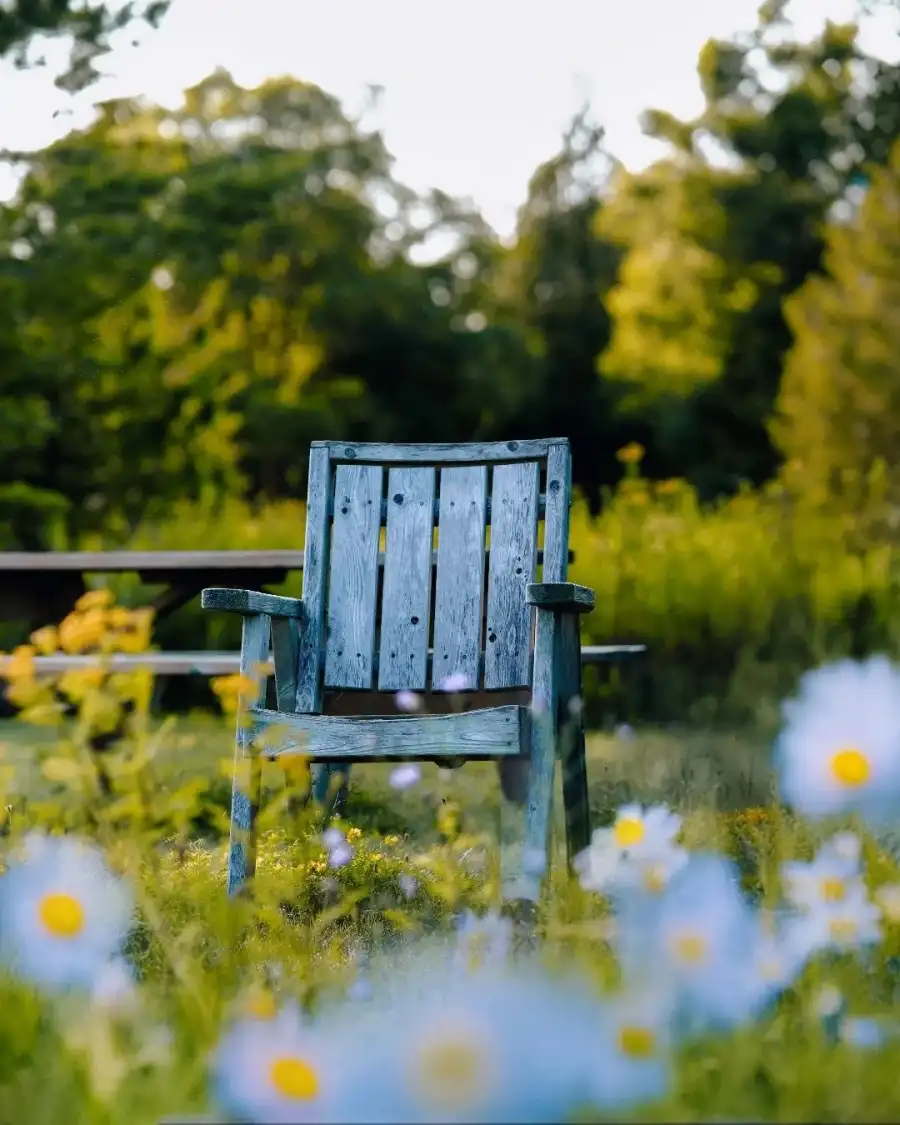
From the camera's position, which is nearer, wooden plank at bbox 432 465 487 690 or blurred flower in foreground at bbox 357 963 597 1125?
blurred flower in foreground at bbox 357 963 597 1125

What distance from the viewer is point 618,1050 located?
2.89 feet

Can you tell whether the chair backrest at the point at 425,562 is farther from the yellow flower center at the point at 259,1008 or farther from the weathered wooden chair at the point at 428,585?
the yellow flower center at the point at 259,1008

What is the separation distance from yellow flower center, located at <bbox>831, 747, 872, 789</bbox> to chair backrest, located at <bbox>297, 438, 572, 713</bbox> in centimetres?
192

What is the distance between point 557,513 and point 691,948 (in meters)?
2.05

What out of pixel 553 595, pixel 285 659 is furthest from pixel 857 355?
pixel 553 595

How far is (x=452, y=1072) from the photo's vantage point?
0.80 meters

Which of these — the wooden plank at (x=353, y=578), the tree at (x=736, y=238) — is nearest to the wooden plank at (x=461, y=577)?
the wooden plank at (x=353, y=578)

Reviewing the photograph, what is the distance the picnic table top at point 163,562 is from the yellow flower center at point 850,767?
3208 millimetres

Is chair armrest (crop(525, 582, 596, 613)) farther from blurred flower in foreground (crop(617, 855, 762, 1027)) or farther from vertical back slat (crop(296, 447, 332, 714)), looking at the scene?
blurred flower in foreground (crop(617, 855, 762, 1027))

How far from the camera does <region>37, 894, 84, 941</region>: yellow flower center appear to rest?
112 cm

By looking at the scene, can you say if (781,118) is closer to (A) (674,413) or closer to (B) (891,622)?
(A) (674,413)

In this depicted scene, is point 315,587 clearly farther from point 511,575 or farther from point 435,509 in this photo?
point 511,575

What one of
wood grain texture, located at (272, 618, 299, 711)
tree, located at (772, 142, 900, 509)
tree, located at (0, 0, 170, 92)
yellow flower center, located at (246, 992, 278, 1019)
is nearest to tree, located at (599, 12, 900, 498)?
tree, located at (772, 142, 900, 509)

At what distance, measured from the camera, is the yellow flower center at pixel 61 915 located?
1116 millimetres
